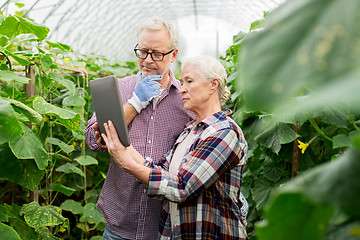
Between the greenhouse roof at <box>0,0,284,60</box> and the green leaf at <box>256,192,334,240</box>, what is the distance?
20.3ft

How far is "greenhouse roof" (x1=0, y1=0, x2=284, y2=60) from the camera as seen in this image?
8078mm

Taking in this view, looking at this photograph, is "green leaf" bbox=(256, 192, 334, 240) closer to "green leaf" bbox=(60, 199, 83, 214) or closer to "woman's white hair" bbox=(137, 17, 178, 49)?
"woman's white hair" bbox=(137, 17, 178, 49)

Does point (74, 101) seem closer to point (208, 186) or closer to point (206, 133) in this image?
point (206, 133)

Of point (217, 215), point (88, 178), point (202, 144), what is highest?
point (202, 144)

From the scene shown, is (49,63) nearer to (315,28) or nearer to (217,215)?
(217,215)

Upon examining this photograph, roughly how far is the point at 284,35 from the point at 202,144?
1157 millimetres

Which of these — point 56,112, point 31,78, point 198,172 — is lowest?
point 198,172

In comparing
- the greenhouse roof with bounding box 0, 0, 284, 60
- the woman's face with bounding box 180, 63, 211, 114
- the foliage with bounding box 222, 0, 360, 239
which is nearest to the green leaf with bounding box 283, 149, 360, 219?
the foliage with bounding box 222, 0, 360, 239

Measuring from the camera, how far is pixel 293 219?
30cm

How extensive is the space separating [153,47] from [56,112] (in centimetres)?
51

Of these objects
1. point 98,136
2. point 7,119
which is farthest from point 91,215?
point 7,119

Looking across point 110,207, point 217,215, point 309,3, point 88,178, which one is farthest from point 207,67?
point 88,178

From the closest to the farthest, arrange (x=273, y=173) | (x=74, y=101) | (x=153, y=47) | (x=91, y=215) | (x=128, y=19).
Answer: (x=153, y=47) → (x=273, y=173) → (x=74, y=101) → (x=91, y=215) → (x=128, y=19)

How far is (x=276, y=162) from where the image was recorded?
7.16 feet
